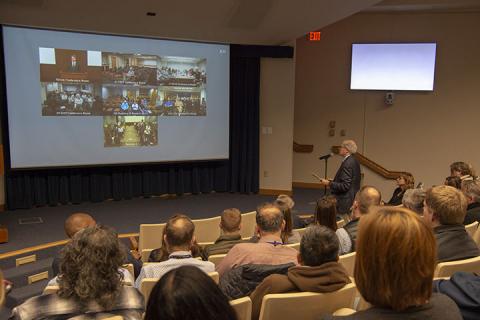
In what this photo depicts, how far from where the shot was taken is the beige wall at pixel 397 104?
833 cm

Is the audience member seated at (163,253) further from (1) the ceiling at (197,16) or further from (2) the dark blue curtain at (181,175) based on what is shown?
(2) the dark blue curtain at (181,175)

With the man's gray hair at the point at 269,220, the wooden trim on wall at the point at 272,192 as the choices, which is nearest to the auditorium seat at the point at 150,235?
the man's gray hair at the point at 269,220

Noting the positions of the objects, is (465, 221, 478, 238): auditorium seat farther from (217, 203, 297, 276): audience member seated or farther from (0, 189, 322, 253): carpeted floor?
(0, 189, 322, 253): carpeted floor

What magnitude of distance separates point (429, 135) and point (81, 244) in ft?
26.1

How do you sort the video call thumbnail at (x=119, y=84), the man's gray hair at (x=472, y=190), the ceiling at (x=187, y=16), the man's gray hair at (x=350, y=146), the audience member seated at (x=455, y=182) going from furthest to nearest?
the video call thumbnail at (x=119, y=84), the ceiling at (x=187, y=16), the man's gray hair at (x=350, y=146), the audience member seated at (x=455, y=182), the man's gray hair at (x=472, y=190)

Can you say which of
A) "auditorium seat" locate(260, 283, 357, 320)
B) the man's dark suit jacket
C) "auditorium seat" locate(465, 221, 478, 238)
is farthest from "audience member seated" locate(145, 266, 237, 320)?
the man's dark suit jacket

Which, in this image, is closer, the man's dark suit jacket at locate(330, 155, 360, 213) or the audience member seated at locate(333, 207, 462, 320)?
the audience member seated at locate(333, 207, 462, 320)

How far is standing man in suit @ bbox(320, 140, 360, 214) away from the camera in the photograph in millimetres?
5316

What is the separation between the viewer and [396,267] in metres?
1.25

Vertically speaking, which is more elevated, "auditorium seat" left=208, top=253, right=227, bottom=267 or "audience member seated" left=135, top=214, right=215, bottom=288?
"audience member seated" left=135, top=214, right=215, bottom=288

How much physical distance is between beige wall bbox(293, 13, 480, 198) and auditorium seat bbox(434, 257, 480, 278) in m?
6.37

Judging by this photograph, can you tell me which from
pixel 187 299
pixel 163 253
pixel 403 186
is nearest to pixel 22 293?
pixel 163 253

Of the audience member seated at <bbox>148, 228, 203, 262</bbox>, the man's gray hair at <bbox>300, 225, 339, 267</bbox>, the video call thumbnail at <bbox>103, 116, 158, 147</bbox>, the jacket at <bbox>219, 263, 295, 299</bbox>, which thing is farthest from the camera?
the video call thumbnail at <bbox>103, 116, 158, 147</bbox>

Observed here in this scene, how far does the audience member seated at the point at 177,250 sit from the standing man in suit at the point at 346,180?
9.77 feet
